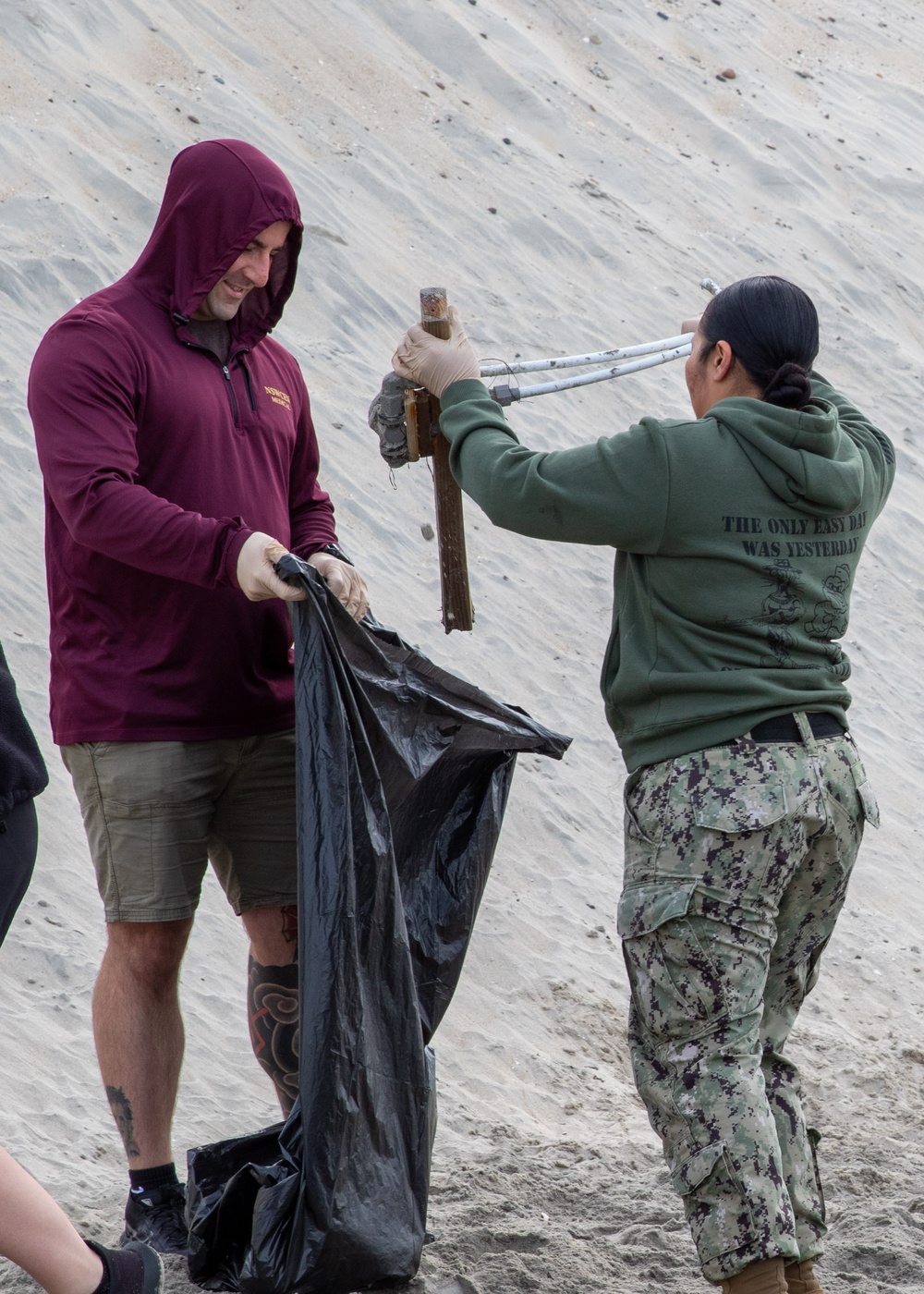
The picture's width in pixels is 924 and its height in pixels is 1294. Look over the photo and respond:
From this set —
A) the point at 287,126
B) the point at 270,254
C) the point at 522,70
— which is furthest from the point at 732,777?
the point at 522,70

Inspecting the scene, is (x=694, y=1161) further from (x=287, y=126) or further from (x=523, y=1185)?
(x=287, y=126)

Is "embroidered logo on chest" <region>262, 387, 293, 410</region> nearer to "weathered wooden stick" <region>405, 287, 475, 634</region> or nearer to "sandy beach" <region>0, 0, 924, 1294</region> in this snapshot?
"weathered wooden stick" <region>405, 287, 475, 634</region>

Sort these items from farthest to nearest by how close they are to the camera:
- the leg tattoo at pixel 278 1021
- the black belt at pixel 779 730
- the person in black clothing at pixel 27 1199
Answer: the leg tattoo at pixel 278 1021, the black belt at pixel 779 730, the person in black clothing at pixel 27 1199

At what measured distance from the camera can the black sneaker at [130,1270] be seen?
8.13 ft

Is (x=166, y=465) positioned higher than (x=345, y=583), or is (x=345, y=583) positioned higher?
(x=166, y=465)

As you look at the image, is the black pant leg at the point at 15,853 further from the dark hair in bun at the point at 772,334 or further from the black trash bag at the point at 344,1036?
the dark hair in bun at the point at 772,334

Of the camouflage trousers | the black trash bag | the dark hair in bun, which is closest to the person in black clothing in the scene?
the black trash bag

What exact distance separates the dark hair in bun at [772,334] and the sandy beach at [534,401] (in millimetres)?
1913

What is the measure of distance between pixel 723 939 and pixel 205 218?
5.51ft

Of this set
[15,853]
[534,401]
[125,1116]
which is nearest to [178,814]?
[15,853]

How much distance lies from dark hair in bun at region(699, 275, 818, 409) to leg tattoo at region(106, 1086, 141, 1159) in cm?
183

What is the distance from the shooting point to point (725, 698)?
2.57m

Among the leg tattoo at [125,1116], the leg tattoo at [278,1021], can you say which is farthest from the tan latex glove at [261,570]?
the leg tattoo at [125,1116]

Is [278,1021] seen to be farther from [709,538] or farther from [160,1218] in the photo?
[709,538]
